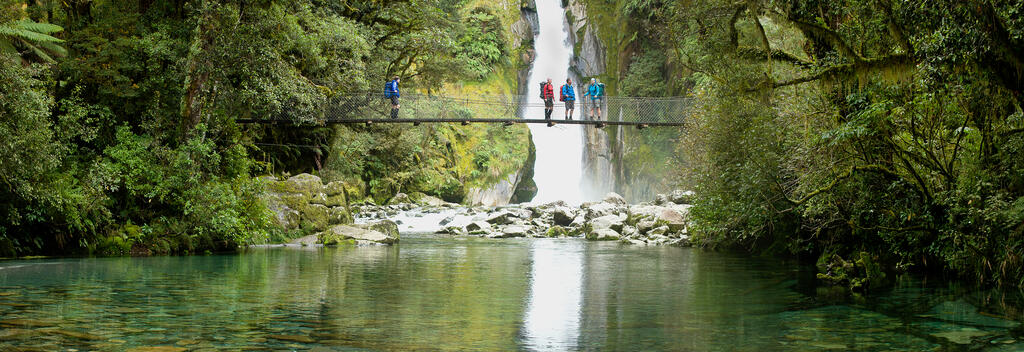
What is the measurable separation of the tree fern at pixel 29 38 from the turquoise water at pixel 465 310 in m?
3.50

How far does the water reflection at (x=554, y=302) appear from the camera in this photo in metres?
5.95

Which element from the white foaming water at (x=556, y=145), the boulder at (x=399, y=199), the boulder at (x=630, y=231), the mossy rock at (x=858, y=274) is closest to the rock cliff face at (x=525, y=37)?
the white foaming water at (x=556, y=145)

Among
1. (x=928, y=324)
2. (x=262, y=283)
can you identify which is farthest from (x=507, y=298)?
(x=928, y=324)

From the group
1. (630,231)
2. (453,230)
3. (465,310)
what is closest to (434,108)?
(453,230)

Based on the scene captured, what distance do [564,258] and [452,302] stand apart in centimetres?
697

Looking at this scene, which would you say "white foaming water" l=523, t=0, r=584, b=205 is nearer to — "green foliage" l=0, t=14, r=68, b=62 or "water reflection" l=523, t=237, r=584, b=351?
"water reflection" l=523, t=237, r=584, b=351

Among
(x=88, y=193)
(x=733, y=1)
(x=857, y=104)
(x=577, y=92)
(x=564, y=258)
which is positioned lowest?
(x=564, y=258)

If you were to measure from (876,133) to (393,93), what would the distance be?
1566 cm

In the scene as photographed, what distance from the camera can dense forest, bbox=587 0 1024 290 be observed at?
7.26 meters

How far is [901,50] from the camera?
361 inches

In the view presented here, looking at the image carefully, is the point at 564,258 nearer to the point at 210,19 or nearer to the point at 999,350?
the point at 210,19

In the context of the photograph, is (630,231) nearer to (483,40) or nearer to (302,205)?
(302,205)

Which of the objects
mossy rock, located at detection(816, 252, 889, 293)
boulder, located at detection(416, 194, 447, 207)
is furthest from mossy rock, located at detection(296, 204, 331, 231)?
boulder, located at detection(416, 194, 447, 207)

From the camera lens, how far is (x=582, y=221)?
85.5 ft
